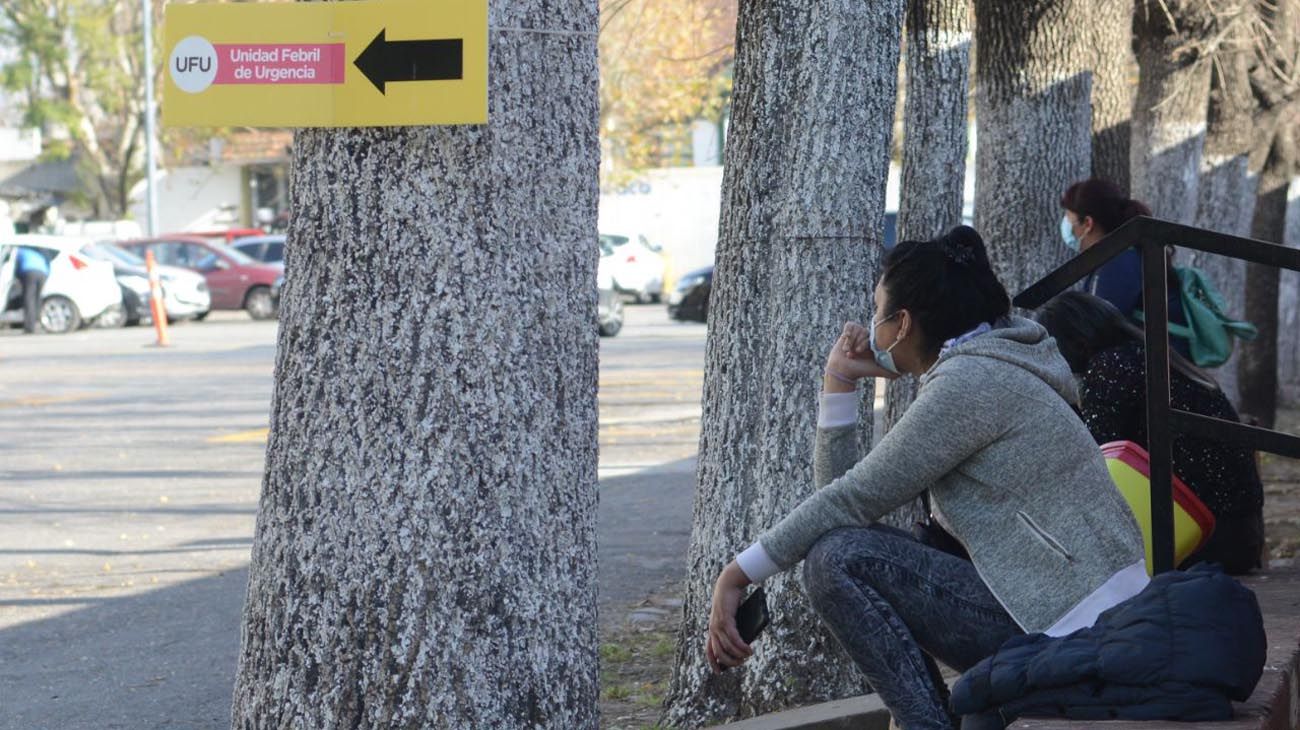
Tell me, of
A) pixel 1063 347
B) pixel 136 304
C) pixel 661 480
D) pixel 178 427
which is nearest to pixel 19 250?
pixel 136 304

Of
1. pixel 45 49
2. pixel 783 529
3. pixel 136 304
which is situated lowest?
pixel 136 304

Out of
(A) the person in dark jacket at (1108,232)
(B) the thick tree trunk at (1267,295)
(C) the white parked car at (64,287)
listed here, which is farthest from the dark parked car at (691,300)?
(A) the person in dark jacket at (1108,232)

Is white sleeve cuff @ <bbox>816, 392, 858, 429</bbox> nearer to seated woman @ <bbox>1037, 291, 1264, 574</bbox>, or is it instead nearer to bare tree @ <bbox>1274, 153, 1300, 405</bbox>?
seated woman @ <bbox>1037, 291, 1264, 574</bbox>

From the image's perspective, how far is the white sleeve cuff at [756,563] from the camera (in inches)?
148

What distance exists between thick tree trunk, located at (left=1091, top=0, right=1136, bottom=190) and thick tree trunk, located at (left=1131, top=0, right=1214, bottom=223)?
1359 mm

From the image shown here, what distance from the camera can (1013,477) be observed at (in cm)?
366

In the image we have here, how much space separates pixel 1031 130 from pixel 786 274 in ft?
15.1

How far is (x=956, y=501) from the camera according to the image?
3.73 meters

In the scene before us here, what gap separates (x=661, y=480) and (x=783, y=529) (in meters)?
8.42

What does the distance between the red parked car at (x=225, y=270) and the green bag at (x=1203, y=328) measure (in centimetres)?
2632

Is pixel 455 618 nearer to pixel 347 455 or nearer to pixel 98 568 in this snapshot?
pixel 347 455

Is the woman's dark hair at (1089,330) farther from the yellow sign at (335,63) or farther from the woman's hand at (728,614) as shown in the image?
the yellow sign at (335,63)

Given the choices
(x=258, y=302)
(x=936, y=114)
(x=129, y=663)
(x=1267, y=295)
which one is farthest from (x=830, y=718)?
(x=258, y=302)

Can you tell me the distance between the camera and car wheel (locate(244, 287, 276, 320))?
32.5 m
